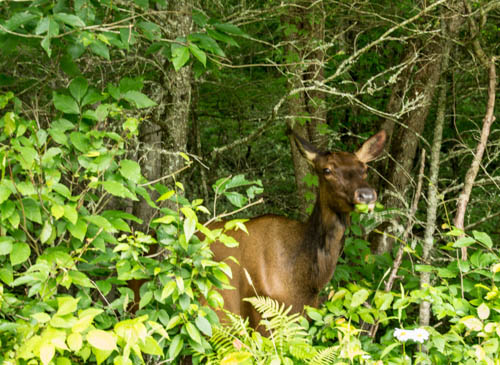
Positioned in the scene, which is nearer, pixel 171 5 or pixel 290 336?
pixel 290 336

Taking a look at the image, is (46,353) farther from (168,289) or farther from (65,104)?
(65,104)

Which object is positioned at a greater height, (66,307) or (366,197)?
(66,307)

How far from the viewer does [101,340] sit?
254cm

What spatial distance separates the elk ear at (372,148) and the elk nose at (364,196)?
880 millimetres

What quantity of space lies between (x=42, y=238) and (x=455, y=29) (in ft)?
15.0

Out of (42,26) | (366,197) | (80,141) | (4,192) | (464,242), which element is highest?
(42,26)

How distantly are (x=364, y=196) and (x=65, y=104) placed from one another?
2.25 metres

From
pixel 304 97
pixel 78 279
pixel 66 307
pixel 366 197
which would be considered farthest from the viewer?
pixel 304 97

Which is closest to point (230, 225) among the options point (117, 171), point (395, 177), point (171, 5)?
point (117, 171)

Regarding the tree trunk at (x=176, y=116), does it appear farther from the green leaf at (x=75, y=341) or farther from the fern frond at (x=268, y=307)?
the green leaf at (x=75, y=341)

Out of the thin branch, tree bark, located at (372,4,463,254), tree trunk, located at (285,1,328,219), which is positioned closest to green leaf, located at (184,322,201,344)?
the thin branch

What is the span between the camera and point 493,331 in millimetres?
3697

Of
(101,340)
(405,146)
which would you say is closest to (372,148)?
(405,146)

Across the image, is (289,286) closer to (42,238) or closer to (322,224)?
(322,224)
